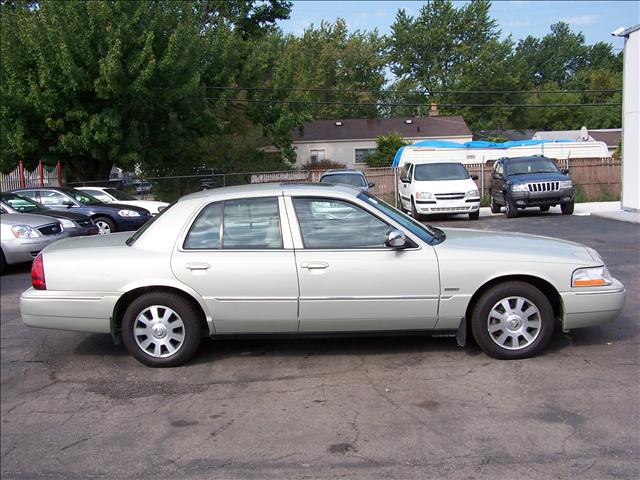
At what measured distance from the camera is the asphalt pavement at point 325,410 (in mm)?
4035

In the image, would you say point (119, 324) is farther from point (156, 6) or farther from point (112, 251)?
point (156, 6)

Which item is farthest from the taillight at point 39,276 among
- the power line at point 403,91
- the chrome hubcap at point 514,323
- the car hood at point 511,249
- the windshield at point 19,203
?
the power line at point 403,91

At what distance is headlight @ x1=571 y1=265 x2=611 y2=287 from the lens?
579 centimetres

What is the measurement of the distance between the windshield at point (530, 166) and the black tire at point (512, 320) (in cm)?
1485

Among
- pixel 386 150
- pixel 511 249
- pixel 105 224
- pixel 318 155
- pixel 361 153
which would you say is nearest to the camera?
pixel 511 249

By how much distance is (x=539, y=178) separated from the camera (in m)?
19.1

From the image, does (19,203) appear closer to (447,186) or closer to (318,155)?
(447,186)

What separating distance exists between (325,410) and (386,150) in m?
40.4

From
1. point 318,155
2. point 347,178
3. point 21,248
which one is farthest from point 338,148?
point 21,248

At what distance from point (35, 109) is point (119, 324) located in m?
18.1

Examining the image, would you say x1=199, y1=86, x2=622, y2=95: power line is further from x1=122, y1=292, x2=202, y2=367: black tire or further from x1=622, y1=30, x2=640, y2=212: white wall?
x1=122, y1=292, x2=202, y2=367: black tire

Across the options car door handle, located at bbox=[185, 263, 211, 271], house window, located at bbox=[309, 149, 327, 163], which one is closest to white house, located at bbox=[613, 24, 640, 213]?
car door handle, located at bbox=[185, 263, 211, 271]

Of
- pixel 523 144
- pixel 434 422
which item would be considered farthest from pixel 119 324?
pixel 523 144

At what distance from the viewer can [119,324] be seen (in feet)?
19.5
